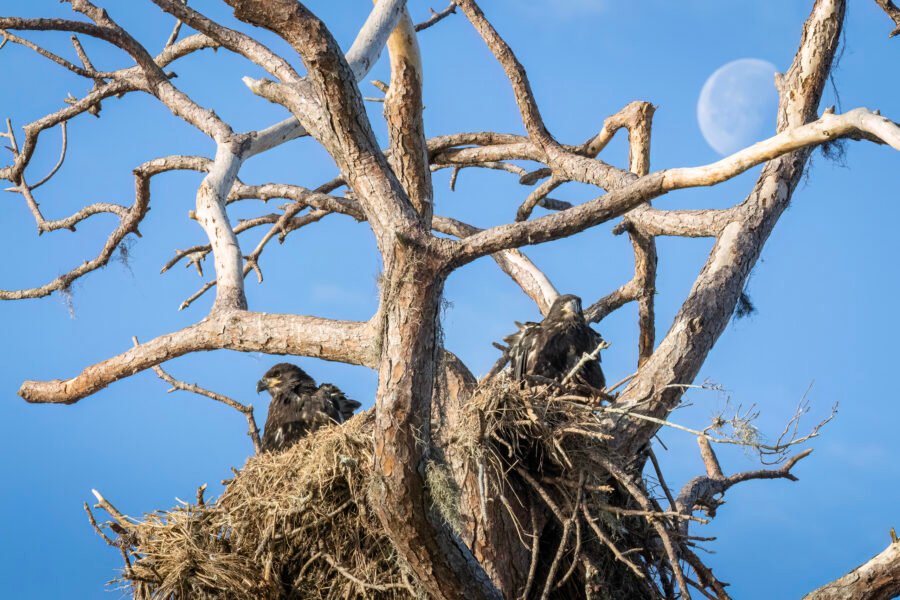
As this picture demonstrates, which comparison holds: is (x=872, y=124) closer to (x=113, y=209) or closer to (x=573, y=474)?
(x=573, y=474)


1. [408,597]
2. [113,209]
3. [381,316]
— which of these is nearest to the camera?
[381,316]

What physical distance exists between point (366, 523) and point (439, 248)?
1817 millimetres

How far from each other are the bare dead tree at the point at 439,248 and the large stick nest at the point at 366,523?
4 centimetres

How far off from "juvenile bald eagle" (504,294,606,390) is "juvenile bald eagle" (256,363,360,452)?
140 centimetres

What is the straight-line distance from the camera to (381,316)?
4621mm

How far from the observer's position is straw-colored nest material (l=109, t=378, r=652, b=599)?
5344mm

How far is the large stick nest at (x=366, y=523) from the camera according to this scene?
5.33 metres

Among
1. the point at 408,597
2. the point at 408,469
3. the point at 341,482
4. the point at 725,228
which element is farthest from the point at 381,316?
the point at 725,228

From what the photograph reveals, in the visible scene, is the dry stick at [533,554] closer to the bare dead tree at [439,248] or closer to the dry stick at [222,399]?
the bare dead tree at [439,248]

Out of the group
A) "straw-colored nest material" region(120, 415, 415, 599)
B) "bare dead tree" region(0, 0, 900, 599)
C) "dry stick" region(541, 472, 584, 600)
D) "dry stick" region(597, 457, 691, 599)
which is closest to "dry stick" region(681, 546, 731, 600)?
"bare dead tree" region(0, 0, 900, 599)

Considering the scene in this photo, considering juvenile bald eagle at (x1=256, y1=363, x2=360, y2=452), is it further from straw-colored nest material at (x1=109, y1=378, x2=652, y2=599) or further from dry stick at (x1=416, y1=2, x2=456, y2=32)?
dry stick at (x1=416, y1=2, x2=456, y2=32)

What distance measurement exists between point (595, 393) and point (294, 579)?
81.8 inches

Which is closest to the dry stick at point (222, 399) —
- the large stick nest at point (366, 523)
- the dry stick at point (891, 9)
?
the large stick nest at point (366, 523)

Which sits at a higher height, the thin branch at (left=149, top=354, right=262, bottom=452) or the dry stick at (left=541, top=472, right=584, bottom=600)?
the thin branch at (left=149, top=354, right=262, bottom=452)
